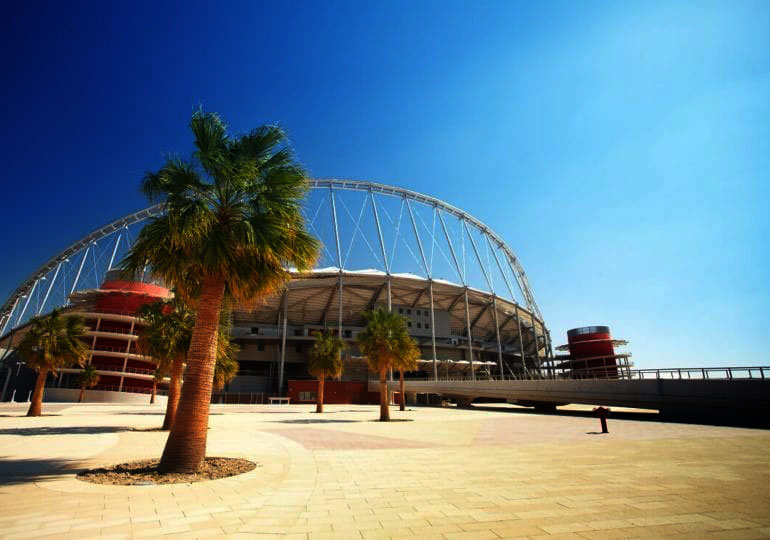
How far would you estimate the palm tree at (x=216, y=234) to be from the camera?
9492mm

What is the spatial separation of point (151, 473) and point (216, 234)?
5.55 meters

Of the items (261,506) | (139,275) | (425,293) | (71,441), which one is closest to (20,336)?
(425,293)

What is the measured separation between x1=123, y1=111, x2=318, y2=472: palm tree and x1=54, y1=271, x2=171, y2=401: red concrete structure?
53.0 metres

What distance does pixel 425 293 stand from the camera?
7488 cm

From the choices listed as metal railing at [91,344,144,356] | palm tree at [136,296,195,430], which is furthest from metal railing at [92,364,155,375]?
palm tree at [136,296,195,430]

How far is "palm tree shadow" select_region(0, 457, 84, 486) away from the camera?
785 centimetres

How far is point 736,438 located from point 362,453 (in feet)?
42.4

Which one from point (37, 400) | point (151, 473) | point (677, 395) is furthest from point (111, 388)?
point (677, 395)

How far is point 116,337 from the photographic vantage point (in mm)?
58438

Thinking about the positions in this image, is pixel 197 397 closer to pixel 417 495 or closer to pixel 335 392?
pixel 417 495

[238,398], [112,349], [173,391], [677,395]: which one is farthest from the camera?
[238,398]

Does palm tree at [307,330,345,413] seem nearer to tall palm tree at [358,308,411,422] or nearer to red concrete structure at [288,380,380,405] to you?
tall palm tree at [358,308,411,422]

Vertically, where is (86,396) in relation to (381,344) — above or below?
below

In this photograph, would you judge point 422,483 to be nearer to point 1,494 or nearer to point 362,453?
point 362,453
